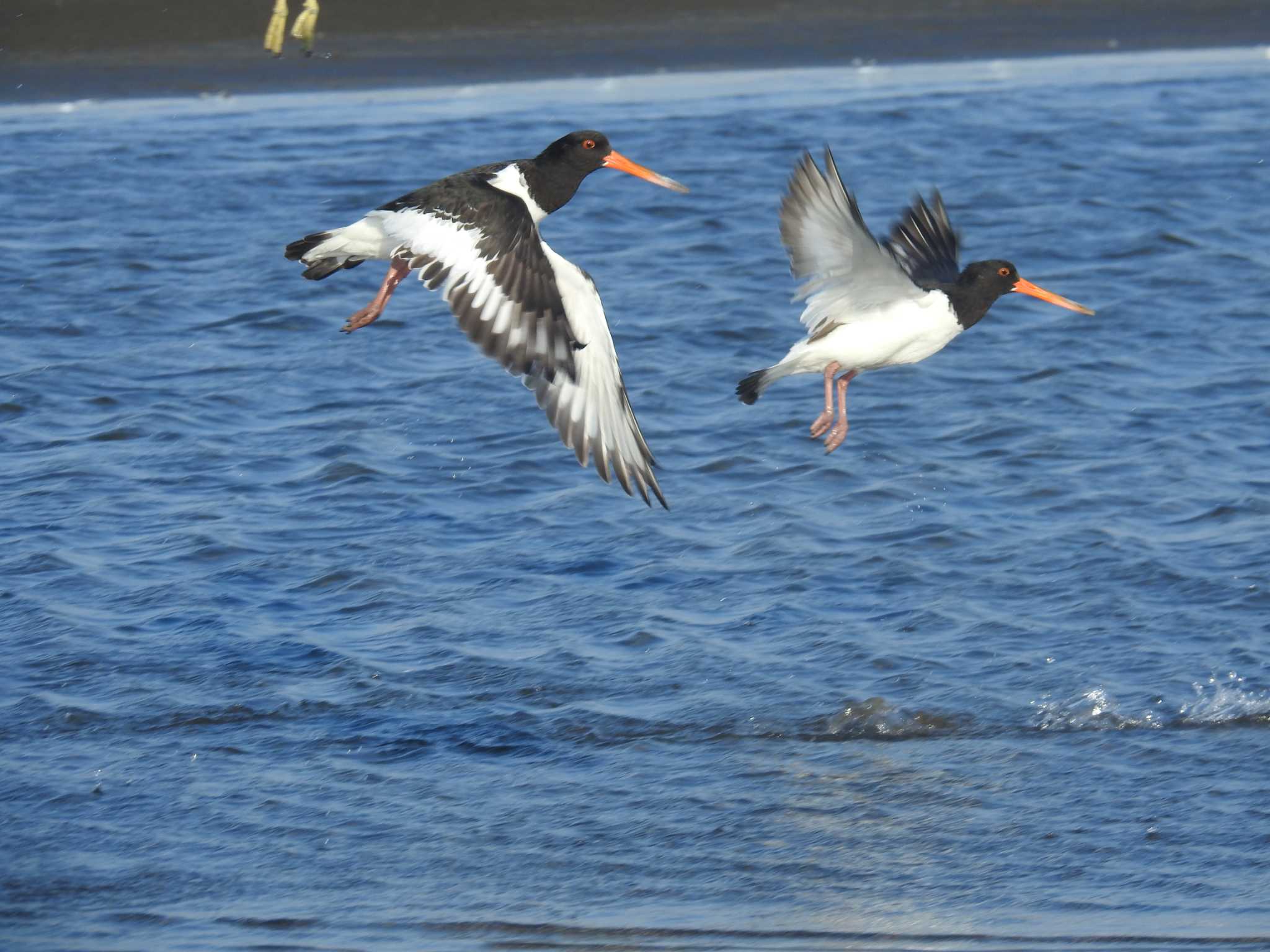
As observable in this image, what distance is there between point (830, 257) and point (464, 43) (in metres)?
12.2

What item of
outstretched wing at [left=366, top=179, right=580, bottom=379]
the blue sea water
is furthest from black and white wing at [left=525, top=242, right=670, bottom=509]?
the blue sea water

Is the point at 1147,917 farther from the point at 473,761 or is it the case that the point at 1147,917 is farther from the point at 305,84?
the point at 305,84

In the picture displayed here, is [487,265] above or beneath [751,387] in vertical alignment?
above

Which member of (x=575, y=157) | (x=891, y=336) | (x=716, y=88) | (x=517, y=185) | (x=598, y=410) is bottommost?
(x=598, y=410)

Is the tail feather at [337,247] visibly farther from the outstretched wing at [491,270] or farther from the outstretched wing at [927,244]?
the outstretched wing at [927,244]

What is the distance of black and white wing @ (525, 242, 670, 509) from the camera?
24.0ft

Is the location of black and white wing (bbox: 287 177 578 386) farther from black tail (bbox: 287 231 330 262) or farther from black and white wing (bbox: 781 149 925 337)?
black and white wing (bbox: 781 149 925 337)

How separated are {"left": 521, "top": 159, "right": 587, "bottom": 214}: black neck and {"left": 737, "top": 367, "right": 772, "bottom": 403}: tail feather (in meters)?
1.06

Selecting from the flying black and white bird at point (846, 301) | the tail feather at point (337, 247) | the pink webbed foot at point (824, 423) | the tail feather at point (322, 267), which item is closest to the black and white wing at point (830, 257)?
the flying black and white bird at point (846, 301)

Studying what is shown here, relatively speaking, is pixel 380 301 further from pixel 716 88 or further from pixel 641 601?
pixel 716 88

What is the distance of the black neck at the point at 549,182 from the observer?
25.2 ft

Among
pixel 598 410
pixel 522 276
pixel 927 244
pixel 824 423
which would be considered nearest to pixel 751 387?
pixel 824 423

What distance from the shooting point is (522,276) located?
6762 mm

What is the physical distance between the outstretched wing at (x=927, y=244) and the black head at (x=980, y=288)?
1.51 ft
